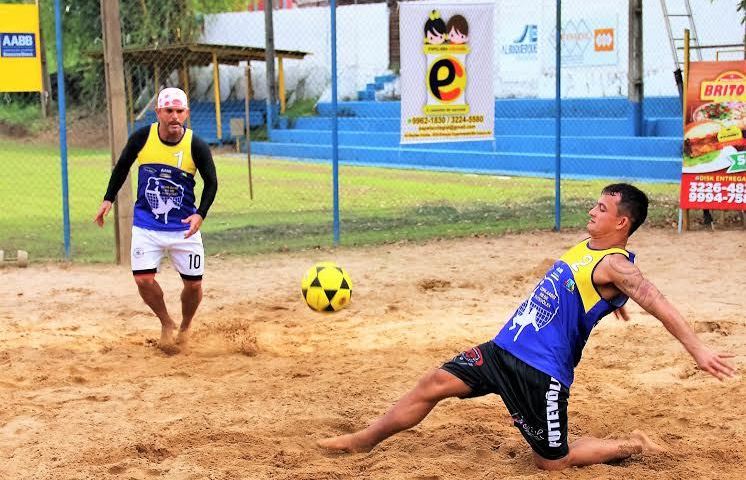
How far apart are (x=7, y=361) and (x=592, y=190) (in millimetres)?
13131

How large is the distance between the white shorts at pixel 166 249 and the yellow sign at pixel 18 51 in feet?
13.6

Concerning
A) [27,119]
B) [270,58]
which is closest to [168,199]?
[27,119]

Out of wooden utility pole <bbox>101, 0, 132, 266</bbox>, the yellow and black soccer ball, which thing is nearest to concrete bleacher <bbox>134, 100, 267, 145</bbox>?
wooden utility pole <bbox>101, 0, 132, 266</bbox>

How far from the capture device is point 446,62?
12336 millimetres

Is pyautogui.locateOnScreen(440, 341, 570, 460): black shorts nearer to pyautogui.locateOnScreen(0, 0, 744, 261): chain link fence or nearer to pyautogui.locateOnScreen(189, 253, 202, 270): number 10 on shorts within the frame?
pyautogui.locateOnScreen(189, 253, 202, 270): number 10 on shorts

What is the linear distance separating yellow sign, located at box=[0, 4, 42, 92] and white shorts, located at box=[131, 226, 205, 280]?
13.6ft

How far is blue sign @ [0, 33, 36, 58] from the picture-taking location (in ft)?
34.9

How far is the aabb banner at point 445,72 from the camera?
12094 millimetres

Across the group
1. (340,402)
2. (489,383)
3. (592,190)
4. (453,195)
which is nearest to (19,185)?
(453,195)

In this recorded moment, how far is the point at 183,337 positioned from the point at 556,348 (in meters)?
3.59

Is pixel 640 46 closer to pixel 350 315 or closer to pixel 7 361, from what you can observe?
pixel 350 315

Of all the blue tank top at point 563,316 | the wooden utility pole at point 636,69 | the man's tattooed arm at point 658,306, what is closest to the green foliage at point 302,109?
the wooden utility pole at point 636,69

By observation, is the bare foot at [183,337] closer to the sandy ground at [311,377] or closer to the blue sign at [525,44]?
the sandy ground at [311,377]

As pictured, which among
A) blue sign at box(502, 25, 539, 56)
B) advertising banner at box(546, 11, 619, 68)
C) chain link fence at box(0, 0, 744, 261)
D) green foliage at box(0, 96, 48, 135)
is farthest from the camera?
blue sign at box(502, 25, 539, 56)
